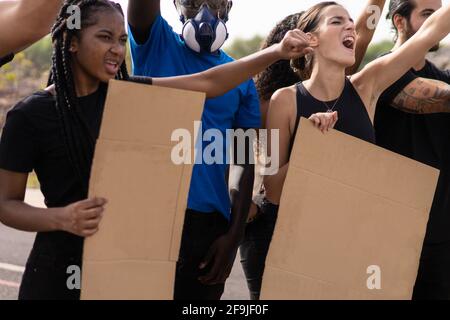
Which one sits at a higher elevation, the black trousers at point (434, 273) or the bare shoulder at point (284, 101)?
the bare shoulder at point (284, 101)

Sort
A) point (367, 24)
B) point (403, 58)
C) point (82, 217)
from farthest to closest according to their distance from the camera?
point (367, 24)
point (403, 58)
point (82, 217)

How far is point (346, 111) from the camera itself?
310 cm

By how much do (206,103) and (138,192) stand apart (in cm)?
70

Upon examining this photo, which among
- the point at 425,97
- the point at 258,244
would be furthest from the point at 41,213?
the point at 425,97

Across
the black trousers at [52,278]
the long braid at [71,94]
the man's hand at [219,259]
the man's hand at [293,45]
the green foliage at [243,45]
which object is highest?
the green foliage at [243,45]

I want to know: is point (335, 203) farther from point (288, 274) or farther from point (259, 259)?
point (259, 259)

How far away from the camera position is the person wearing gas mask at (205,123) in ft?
9.95

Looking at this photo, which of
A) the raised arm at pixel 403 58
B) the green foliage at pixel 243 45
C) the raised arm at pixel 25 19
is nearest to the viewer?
the raised arm at pixel 25 19

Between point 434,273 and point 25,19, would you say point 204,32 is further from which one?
point 434,273

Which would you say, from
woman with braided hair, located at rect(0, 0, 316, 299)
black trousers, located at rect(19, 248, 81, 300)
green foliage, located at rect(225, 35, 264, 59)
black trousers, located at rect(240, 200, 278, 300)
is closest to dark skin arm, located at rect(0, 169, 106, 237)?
woman with braided hair, located at rect(0, 0, 316, 299)

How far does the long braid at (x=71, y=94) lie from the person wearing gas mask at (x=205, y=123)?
0.37m

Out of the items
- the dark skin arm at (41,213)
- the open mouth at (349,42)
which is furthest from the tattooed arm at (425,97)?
the dark skin arm at (41,213)

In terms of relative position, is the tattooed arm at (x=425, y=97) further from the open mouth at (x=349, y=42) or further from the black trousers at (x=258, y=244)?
the black trousers at (x=258, y=244)
